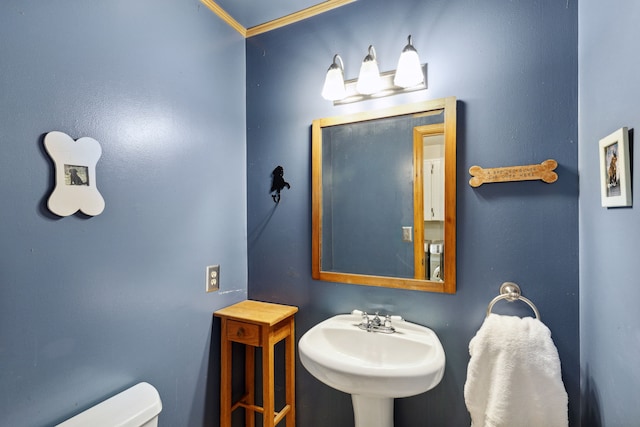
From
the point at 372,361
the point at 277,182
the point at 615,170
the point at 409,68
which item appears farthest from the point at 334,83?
the point at 372,361

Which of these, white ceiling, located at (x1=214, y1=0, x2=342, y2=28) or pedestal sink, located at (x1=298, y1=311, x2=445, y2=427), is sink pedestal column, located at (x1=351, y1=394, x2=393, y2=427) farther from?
white ceiling, located at (x1=214, y1=0, x2=342, y2=28)

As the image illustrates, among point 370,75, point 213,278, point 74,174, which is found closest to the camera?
point 74,174

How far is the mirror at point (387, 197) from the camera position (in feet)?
4.05

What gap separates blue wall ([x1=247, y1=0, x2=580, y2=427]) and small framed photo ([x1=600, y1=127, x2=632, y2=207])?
0.26m

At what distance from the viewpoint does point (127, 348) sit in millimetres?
1093

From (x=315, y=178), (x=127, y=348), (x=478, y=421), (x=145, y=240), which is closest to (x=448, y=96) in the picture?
(x=315, y=178)

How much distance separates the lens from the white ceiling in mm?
1478

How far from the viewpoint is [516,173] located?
3.65ft

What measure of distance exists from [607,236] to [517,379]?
53cm

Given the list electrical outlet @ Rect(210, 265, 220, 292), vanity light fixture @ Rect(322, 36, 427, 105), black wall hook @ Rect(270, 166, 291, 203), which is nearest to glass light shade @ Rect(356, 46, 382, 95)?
vanity light fixture @ Rect(322, 36, 427, 105)

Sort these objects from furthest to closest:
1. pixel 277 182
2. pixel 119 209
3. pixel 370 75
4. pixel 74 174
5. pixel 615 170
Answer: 1. pixel 277 182
2. pixel 370 75
3. pixel 119 209
4. pixel 74 174
5. pixel 615 170

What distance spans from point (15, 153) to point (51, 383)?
71 centimetres

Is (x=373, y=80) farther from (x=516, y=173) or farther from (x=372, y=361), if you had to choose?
(x=372, y=361)

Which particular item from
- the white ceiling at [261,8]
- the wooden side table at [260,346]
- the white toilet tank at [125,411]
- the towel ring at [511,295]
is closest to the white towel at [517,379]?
the towel ring at [511,295]
